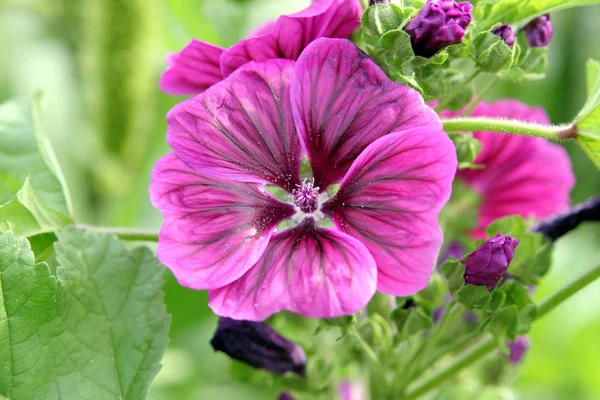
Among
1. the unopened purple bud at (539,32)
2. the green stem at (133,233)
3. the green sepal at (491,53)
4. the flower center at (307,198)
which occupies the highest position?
the green sepal at (491,53)

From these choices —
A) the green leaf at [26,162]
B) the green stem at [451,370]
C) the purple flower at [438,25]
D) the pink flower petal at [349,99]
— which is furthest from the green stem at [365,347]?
the green leaf at [26,162]

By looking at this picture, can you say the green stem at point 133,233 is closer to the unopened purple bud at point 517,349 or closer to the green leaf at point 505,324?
the green leaf at point 505,324

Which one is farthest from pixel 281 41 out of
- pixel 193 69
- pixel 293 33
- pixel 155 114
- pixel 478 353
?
pixel 155 114

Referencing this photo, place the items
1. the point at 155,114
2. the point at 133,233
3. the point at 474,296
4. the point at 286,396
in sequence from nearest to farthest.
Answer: the point at 474,296
the point at 133,233
the point at 286,396
the point at 155,114

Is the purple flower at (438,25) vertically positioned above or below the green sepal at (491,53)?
above

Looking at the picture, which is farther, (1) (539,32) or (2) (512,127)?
(1) (539,32)

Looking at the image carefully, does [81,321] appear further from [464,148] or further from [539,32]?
[539,32]
